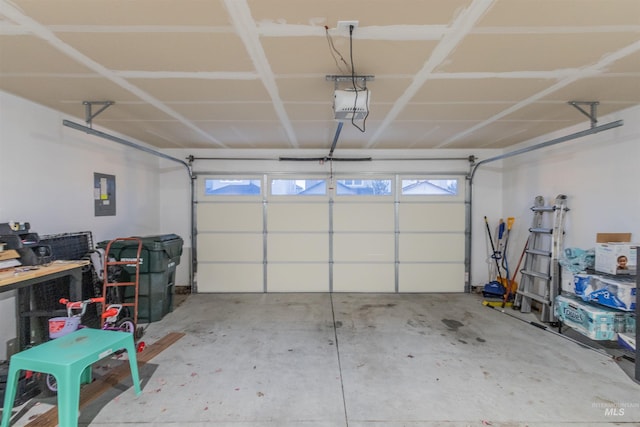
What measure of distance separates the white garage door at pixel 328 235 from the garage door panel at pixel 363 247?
2cm

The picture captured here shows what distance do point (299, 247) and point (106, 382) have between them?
3.19 metres

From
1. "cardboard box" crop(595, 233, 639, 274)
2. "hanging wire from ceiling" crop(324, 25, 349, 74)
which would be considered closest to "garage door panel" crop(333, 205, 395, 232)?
Answer: "cardboard box" crop(595, 233, 639, 274)

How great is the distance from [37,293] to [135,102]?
2.01 meters

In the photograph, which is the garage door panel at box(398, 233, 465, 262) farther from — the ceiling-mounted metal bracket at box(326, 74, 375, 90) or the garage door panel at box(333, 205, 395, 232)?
the ceiling-mounted metal bracket at box(326, 74, 375, 90)

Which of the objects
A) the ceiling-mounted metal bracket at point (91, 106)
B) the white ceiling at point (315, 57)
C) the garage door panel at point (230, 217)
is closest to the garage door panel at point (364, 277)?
the garage door panel at point (230, 217)

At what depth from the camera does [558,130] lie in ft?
12.8

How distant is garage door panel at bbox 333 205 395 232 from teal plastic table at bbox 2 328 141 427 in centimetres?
358

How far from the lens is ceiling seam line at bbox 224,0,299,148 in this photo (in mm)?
1522

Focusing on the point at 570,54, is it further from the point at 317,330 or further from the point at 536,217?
the point at 317,330

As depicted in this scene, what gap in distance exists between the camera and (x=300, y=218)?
5109 millimetres

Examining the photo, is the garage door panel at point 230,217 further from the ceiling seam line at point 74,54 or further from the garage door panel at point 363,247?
the ceiling seam line at point 74,54

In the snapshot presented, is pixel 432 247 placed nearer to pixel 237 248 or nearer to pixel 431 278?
pixel 431 278

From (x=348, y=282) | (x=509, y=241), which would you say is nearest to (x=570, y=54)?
(x=509, y=241)

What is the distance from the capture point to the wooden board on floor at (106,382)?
6.36 ft
